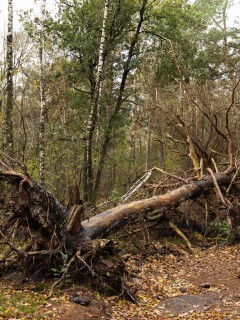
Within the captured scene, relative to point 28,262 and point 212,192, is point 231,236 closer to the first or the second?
point 212,192

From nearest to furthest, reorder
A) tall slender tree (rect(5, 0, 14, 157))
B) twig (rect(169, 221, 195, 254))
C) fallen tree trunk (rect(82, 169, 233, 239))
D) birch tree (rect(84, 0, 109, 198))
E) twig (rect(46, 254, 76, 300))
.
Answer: twig (rect(46, 254, 76, 300))
fallen tree trunk (rect(82, 169, 233, 239))
twig (rect(169, 221, 195, 254))
tall slender tree (rect(5, 0, 14, 157))
birch tree (rect(84, 0, 109, 198))

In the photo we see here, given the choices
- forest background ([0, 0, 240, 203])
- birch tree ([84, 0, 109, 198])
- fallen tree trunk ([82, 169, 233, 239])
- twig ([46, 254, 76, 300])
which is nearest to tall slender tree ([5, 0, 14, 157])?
forest background ([0, 0, 240, 203])

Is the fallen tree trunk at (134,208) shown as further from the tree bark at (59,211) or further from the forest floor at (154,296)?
the forest floor at (154,296)

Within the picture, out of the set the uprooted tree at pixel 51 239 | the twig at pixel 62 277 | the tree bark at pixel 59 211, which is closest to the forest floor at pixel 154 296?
the twig at pixel 62 277

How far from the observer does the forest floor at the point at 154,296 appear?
A: 455 cm

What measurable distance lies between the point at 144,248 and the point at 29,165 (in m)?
4.21

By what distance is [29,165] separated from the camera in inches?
401

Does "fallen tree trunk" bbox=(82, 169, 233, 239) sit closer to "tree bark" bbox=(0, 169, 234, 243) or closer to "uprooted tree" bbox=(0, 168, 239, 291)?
"tree bark" bbox=(0, 169, 234, 243)

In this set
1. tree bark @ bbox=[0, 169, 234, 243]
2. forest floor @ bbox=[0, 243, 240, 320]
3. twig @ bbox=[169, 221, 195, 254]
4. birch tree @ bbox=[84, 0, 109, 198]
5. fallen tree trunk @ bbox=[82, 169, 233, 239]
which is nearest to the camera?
forest floor @ bbox=[0, 243, 240, 320]

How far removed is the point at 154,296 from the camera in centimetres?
571

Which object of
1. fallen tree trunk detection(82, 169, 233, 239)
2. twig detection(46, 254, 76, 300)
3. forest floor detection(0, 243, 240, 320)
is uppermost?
fallen tree trunk detection(82, 169, 233, 239)

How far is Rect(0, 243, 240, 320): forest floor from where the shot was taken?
4.55 metres

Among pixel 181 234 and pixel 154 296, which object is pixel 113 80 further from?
pixel 154 296

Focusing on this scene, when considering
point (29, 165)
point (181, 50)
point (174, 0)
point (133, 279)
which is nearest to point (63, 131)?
point (29, 165)
